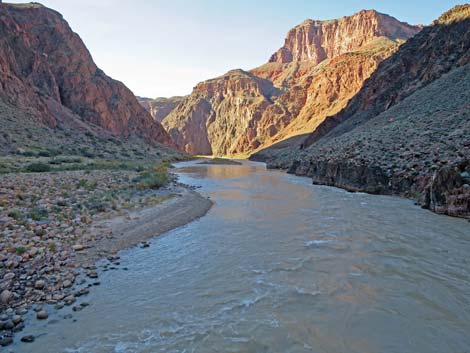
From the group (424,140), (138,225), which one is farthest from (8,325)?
(424,140)

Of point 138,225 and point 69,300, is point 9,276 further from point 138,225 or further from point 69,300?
point 138,225

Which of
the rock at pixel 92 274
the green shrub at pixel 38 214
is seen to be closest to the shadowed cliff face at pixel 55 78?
the green shrub at pixel 38 214

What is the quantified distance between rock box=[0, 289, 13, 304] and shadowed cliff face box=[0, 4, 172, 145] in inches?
1780

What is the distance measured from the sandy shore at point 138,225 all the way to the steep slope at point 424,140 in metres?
10.6

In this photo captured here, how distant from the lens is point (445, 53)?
38.7m

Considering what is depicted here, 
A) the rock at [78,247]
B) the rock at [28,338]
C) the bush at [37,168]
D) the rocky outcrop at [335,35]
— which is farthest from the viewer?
the rocky outcrop at [335,35]

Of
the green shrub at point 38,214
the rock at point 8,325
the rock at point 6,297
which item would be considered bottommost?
the rock at point 8,325

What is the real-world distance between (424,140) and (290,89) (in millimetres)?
115575

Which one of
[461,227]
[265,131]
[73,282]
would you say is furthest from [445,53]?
[265,131]

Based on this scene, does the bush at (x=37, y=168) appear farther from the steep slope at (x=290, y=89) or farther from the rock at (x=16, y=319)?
the steep slope at (x=290, y=89)

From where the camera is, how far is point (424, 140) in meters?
18.8

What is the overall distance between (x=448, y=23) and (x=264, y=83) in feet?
409

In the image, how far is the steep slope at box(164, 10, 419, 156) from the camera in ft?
315

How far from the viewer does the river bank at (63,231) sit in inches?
226
